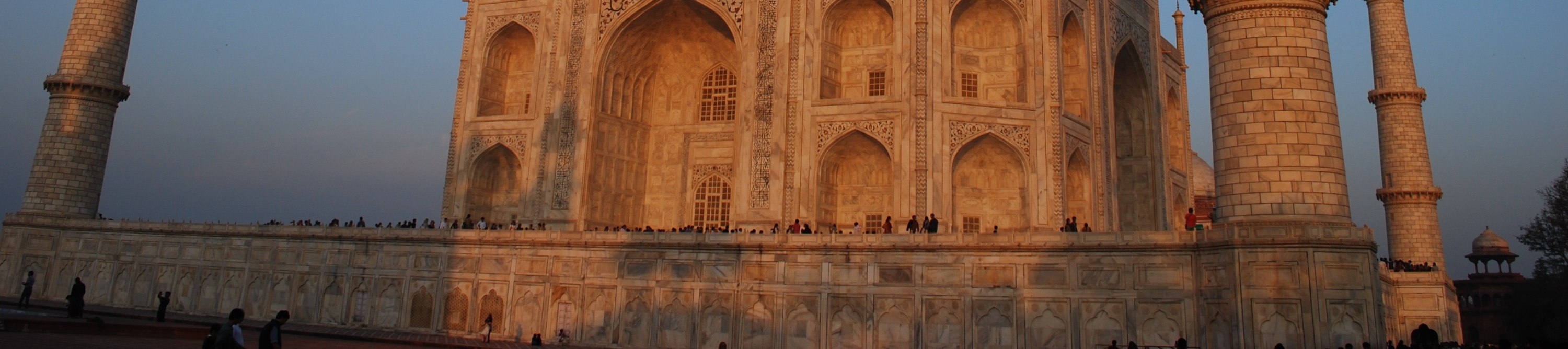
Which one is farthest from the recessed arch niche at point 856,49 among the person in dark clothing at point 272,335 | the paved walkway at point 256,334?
the person in dark clothing at point 272,335

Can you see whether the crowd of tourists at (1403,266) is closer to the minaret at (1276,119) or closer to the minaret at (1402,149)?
the minaret at (1402,149)

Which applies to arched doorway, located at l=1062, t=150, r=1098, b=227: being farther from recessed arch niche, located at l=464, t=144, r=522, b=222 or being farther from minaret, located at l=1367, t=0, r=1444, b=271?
recessed arch niche, located at l=464, t=144, r=522, b=222

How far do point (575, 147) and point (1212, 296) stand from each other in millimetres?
16734

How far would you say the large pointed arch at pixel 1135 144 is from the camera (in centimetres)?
2966

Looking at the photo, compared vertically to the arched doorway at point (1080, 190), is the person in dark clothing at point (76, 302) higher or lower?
lower

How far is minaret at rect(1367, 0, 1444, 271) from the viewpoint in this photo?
26.6 meters

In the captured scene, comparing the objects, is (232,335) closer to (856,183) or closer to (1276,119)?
(1276,119)

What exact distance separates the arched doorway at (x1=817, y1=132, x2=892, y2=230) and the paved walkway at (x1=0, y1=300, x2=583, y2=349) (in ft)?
29.3

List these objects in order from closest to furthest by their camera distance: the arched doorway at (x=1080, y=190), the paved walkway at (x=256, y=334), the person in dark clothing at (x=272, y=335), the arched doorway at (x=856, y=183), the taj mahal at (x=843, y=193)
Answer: the person in dark clothing at (x=272, y=335), the taj mahal at (x=843, y=193), the paved walkway at (x=256, y=334), the arched doorway at (x=856, y=183), the arched doorway at (x=1080, y=190)

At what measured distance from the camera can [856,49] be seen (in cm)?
2541

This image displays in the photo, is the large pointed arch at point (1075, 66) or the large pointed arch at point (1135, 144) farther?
the large pointed arch at point (1135, 144)

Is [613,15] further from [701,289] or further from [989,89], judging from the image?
[701,289]

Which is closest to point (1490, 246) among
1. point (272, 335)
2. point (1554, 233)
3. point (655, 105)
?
point (1554, 233)

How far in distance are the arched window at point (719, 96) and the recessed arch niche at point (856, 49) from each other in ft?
13.0
